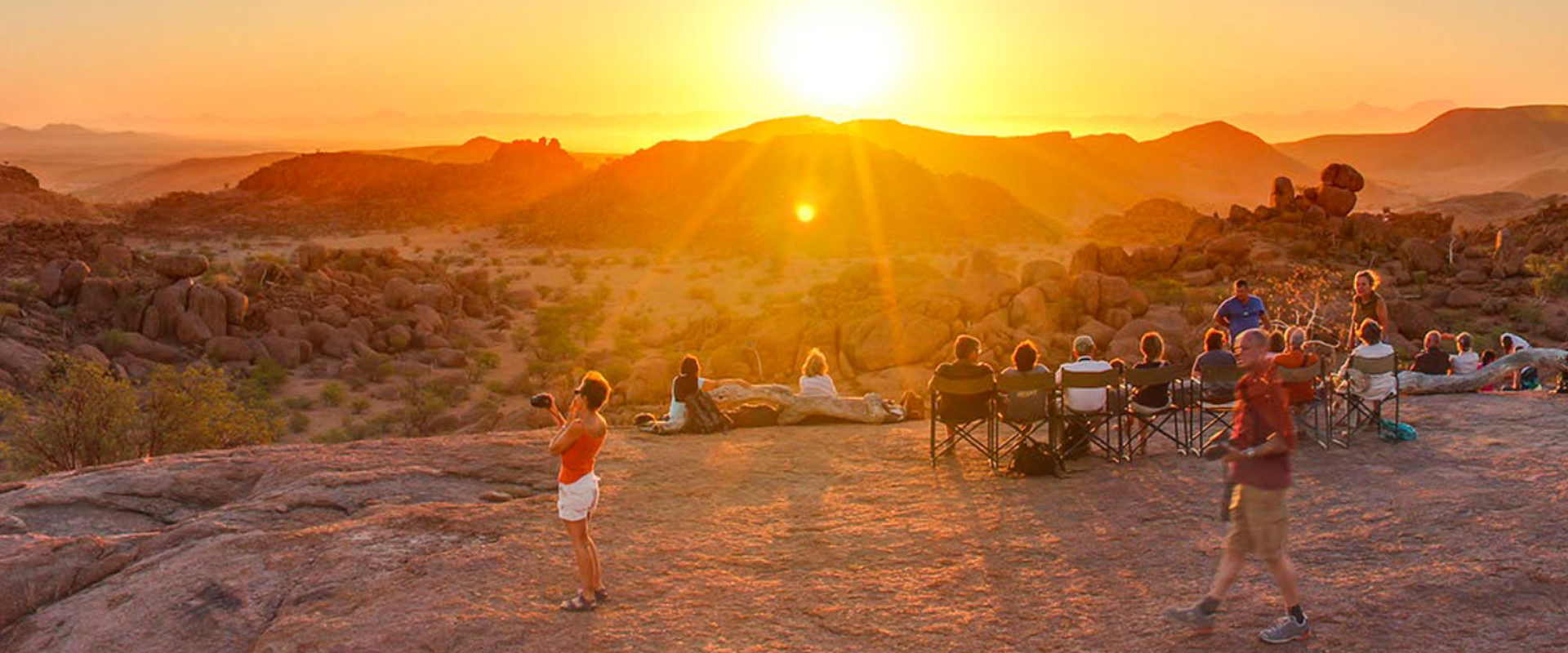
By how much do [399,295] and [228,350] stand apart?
6056 millimetres

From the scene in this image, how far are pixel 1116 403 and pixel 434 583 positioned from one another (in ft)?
21.5

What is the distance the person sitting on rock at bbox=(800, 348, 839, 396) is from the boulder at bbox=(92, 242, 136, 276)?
78.7ft

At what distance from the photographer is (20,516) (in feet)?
26.5

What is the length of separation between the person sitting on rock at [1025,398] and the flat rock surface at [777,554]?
61 cm

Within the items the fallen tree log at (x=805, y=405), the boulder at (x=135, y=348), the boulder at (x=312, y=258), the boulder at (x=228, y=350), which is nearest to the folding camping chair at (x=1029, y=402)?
the fallen tree log at (x=805, y=405)

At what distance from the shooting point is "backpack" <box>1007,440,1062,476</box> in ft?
30.9

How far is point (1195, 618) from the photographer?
5871 millimetres

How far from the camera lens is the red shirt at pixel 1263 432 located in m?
5.68

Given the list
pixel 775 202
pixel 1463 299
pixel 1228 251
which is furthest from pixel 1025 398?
pixel 775 202

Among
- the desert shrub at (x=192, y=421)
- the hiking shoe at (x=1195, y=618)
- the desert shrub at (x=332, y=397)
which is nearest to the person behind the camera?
the hiking shoe at (x=1195, y=618)

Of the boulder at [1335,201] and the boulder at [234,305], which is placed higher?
the boulder at [1335,201]

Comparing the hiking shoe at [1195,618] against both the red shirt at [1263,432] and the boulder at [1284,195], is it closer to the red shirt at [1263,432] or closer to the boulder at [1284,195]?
the red shirt at [1263,432]

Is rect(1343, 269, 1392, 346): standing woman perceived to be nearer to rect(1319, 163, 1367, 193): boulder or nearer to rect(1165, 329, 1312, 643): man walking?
rect(1165, 329, 1312, 643): man walking

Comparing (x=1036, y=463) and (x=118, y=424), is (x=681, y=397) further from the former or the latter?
(x=118, y=424)
